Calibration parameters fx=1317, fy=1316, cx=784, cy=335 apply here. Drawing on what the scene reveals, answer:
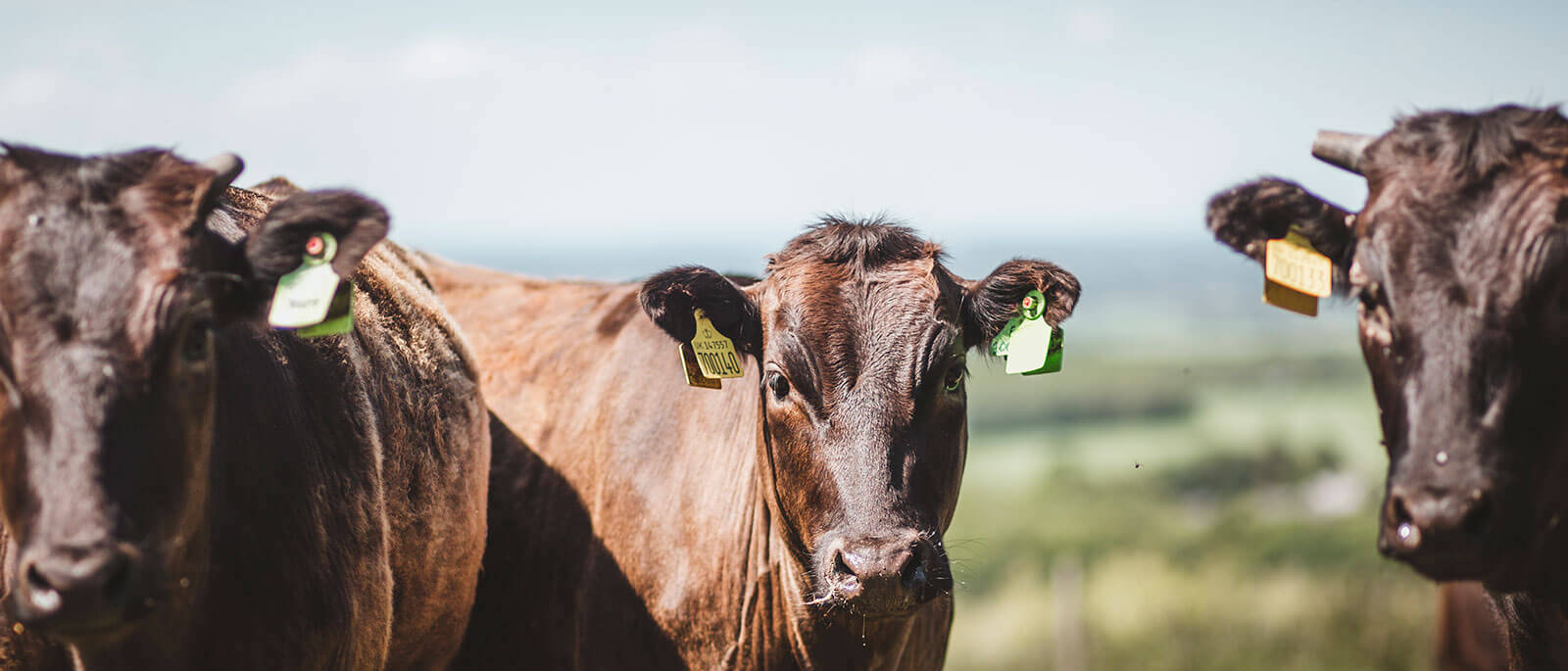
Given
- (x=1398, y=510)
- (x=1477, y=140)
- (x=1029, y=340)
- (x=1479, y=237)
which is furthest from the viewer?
(x=1029, y=340)

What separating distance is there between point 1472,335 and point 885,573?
6.14 ft

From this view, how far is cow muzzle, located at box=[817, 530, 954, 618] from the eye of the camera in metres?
4.32

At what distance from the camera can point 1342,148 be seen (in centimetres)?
413

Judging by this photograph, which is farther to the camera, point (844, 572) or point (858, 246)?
point (858, 246)

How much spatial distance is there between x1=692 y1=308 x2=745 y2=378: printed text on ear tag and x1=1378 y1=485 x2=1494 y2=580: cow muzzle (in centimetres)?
255

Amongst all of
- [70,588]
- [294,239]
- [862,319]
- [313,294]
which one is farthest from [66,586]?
[862,319]

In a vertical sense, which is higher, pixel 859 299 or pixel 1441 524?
pixel 859 299

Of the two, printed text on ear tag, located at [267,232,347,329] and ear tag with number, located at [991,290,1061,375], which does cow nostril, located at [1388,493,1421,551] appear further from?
printed text on ear tag, located at [267,232,347,329]

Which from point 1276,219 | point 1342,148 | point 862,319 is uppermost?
point 1342,148

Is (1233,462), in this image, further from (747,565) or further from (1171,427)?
(747,565)

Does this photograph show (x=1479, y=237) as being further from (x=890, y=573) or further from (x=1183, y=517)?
(x=1183, y=517)

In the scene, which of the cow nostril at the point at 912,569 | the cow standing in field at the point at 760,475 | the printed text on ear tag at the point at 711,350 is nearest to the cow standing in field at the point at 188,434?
the cow standing in field at the point at 760,475

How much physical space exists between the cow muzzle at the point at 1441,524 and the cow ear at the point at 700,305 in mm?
2497

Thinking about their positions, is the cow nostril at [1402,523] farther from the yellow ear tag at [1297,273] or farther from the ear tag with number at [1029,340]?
the ear tag with number at [1029,340]
